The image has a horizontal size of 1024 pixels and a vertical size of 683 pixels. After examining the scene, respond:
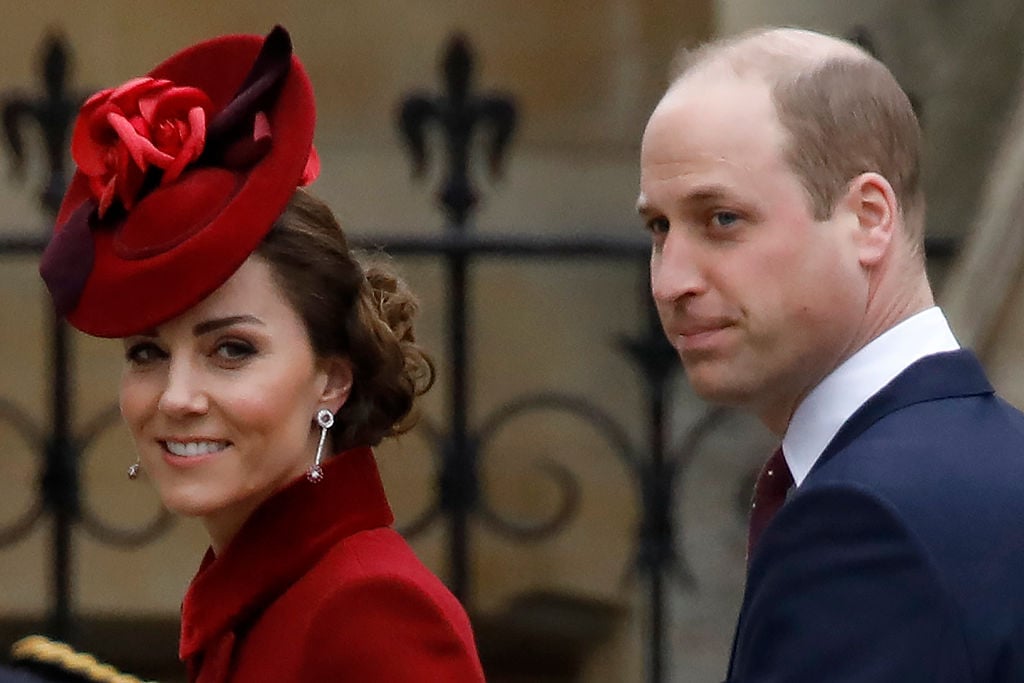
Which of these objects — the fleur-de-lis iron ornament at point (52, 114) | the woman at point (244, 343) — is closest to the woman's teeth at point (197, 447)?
the woman at point (244, 343)

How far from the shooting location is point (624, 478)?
525 cm

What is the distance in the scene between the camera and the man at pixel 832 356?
2029 mm

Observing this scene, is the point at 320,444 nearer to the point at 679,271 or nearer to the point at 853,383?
the point at 679,271

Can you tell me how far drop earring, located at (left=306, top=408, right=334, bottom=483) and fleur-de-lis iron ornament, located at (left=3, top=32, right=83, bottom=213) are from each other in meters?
1.87

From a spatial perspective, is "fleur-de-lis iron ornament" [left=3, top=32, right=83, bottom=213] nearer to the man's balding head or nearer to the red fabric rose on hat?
the red fabric rose on hat

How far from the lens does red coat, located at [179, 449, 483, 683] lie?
2.54 metres

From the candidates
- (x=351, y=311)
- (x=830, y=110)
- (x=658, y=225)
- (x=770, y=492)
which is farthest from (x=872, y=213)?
(x=351, y=311)

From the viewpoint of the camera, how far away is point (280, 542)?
8.80ft

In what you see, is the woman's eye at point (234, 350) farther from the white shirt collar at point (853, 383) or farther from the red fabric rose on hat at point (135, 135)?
the white shirt collar at point (853, 383)

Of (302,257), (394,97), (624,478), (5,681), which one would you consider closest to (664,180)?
(302,257)

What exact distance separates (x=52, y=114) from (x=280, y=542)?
79.2 inches

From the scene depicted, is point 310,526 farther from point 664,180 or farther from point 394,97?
point 394,97

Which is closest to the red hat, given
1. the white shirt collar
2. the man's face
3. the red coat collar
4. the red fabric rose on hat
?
the red fabric rose on hat

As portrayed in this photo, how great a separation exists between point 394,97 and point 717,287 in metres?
3.45
